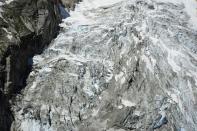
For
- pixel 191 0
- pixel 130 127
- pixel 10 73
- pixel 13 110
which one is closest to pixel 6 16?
pixel 10 73

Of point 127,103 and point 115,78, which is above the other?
point 115,78

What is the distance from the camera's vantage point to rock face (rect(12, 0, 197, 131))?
17312mm

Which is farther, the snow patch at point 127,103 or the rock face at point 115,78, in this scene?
the snow patch at point 127,103

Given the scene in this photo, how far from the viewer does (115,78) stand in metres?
18.8

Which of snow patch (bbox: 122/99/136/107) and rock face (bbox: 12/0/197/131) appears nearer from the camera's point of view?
rock face (bbox: 12/0/197/131)

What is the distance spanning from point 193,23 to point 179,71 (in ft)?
16.5

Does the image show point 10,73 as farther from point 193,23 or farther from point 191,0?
point 191,0

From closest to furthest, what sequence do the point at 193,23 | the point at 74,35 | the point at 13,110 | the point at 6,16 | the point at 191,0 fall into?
1. the point at 13,110
2. the point at 6,16
3. the point at 74,35
4. the point at 193,23
5. the point at 191,0

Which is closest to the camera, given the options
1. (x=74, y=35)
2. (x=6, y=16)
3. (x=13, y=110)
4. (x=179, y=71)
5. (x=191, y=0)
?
(x=13, y=110)

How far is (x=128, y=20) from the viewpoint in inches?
866

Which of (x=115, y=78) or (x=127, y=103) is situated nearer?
(x=127, y=103)

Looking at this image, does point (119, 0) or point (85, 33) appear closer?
point (85, 33)

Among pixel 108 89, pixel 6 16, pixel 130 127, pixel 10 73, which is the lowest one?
pixel 130 127

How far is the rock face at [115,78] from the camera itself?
17312 millimetres
